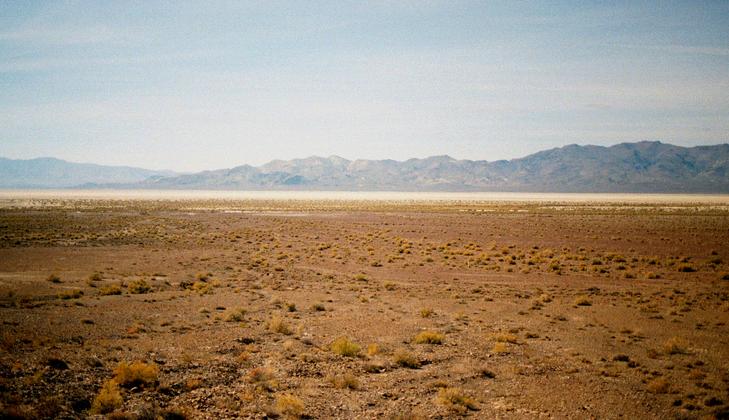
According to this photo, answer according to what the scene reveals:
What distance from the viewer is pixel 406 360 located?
10961 mm

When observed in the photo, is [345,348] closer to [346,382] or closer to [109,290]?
[346,382]

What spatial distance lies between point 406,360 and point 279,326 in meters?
4.33

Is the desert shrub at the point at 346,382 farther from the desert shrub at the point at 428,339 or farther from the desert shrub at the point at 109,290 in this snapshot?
the desert shrub at the point at 109,290

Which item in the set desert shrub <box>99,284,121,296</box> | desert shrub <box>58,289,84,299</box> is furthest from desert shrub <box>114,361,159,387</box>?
desert shrub <box>99,284,121,296</box>

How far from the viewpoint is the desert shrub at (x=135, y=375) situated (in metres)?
9.05

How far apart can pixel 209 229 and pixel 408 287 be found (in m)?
31.5

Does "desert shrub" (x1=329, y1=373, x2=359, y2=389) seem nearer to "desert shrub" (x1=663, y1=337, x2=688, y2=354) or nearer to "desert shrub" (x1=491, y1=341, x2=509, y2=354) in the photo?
"desert shrub" (x1=491, y1=341, x2=509, y2=354)

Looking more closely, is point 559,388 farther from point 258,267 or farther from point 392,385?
point 258,267

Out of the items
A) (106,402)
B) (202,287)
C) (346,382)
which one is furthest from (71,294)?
(346,382)

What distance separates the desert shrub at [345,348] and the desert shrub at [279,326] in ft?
7.07

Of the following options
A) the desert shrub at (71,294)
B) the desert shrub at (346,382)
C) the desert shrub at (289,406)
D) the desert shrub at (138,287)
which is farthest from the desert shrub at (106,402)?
the desert shrub at (138,287)

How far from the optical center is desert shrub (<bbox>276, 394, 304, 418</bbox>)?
26.7ft

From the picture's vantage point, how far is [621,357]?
1126cm

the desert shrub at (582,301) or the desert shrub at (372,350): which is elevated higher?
the desert shrub at (372,350)
